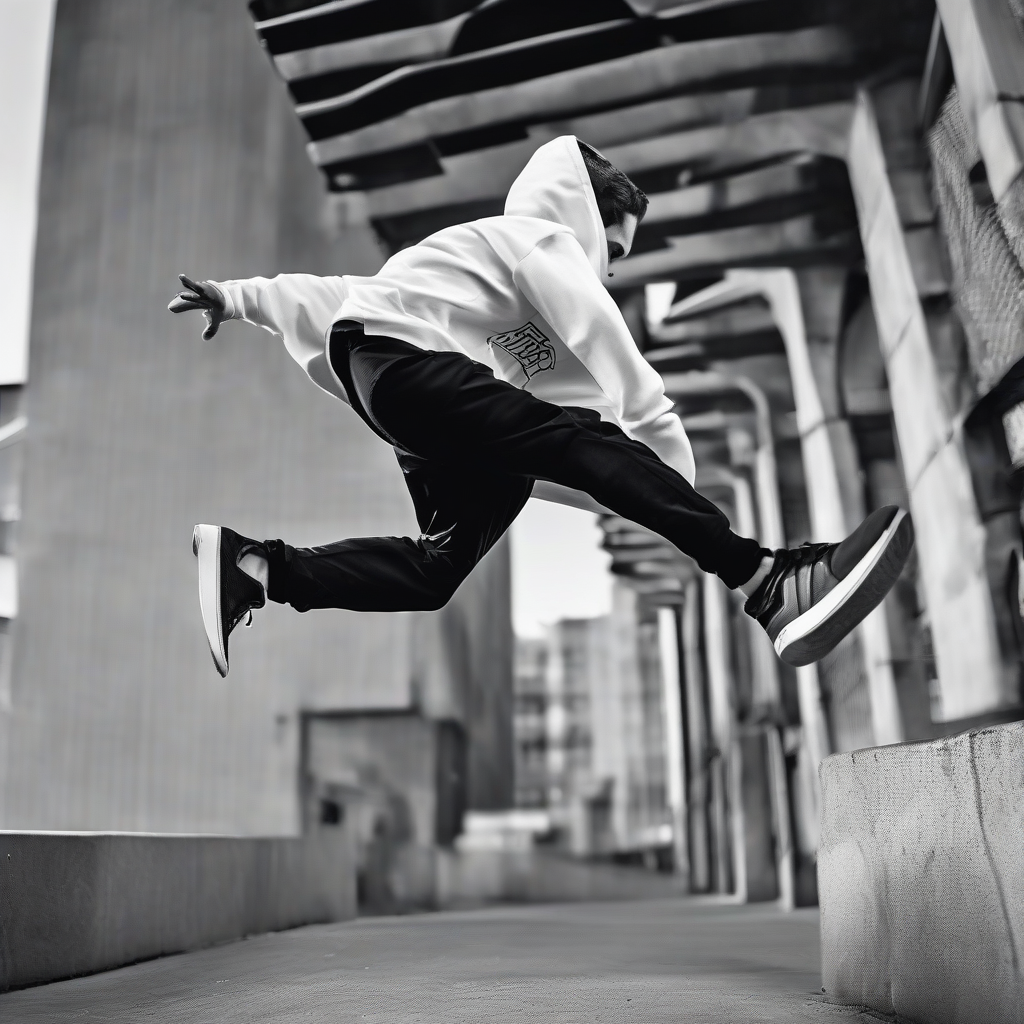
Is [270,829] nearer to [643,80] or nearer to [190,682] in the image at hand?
[190,682]

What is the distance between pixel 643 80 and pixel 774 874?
9.97 m

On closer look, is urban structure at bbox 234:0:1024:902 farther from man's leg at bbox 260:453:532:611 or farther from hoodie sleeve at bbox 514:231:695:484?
man's leg at bbox 260:453:532:611

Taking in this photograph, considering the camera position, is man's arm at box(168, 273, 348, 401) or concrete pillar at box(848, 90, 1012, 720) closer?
man's arm at box(168, 273, 348, 401)

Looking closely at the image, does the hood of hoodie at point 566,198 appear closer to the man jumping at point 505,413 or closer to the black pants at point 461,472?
the man jumping at point 505,413

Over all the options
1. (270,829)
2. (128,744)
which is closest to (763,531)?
(270,829)

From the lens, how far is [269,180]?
14.7m

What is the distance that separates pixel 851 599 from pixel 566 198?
4.01 feet

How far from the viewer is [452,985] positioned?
8.97 ft

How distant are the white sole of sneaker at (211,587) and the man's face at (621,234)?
1.23m

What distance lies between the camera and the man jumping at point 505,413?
7.39ft

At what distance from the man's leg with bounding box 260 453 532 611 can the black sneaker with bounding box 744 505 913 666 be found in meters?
0.71

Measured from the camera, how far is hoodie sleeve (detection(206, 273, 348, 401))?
8.87ft

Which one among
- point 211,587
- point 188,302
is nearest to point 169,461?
point 188,302

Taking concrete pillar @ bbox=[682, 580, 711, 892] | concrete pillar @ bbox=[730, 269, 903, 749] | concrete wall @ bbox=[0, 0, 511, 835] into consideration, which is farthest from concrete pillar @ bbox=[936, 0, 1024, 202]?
concrete pillar @ bbox=[682, 580, 711, 892]
